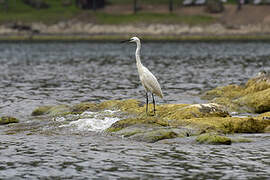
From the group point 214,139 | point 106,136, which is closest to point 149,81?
point 106,136

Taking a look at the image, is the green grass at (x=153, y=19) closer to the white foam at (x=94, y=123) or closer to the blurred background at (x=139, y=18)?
the blurred background at (x=139, y=18)

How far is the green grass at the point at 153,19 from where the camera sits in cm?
10738

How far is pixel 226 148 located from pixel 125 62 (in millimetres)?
47048

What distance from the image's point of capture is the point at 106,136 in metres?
21.8

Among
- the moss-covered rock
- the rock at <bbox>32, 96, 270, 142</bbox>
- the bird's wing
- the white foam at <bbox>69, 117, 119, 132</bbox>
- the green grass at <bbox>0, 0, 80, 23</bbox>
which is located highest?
the green grass at <bbox>0, 0, 80, 23</bbox>

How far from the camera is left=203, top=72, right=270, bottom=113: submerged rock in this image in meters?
26.7

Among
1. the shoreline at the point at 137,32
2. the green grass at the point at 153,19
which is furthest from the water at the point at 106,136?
the green grass at the point at 153,19

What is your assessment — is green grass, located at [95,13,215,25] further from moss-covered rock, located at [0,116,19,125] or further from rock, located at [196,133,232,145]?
rock, located at [196,133,232,145]

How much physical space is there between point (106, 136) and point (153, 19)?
87.6 metres

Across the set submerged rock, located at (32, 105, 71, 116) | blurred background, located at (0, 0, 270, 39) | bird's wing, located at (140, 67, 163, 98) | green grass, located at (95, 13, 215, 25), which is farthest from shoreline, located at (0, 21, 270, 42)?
bird's wing, located at (140, 67, 163, 98)

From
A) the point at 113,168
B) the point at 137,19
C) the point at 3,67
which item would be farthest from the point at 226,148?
the point at 137,19

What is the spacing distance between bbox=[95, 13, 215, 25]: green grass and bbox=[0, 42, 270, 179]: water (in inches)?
1648

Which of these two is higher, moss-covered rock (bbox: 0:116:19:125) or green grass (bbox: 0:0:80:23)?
green grass (bbox: 0:0:80:23)

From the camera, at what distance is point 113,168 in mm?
17172
